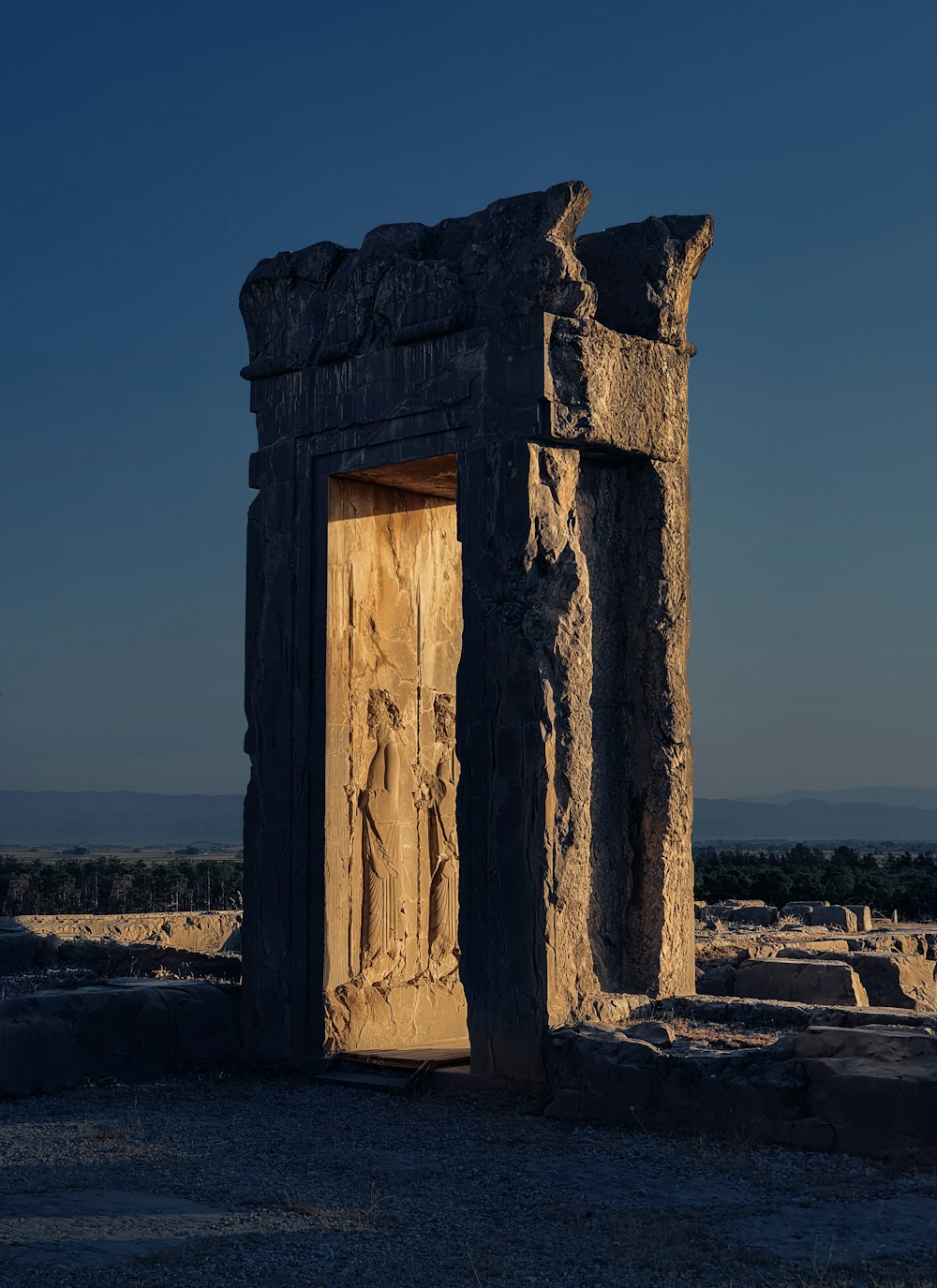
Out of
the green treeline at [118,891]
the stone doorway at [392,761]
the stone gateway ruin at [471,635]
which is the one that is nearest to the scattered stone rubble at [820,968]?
the stone gateway ruin at [471,635]

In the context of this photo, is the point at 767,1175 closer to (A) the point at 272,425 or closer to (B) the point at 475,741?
(B) the point at 475,741

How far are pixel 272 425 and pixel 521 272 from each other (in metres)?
2.29

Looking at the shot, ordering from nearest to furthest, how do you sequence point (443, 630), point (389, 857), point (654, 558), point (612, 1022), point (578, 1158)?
point (578, 1158) < point (612, 1022) < point (654, 558) < point (389, 857) < point (443, 630)

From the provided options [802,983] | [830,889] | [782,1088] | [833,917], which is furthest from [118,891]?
[782,1088]

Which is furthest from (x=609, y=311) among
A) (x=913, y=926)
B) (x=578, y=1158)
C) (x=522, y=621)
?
(x=913, y=926)

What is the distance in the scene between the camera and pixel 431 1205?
6.40m

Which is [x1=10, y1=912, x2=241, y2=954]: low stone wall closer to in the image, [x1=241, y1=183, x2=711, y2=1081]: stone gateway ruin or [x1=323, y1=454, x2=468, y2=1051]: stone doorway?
[x1=323, y1=454, x2=468, y2=1051]: stone doorway

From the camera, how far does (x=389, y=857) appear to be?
10680 mm

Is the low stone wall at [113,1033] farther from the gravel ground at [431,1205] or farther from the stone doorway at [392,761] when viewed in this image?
the stone doorway at [392,761]

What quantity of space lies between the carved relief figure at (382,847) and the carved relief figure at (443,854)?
0.35 m

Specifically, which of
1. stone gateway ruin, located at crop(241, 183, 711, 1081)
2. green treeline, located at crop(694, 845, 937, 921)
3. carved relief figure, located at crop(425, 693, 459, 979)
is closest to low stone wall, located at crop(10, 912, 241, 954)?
carved relief figure, located at crop(425, 693, 459, 979)

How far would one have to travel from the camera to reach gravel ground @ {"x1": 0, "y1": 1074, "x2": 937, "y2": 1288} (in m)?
5.44

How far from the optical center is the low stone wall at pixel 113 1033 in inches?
364

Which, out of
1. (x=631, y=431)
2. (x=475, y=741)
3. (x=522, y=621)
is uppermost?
(x=631, y=431)
